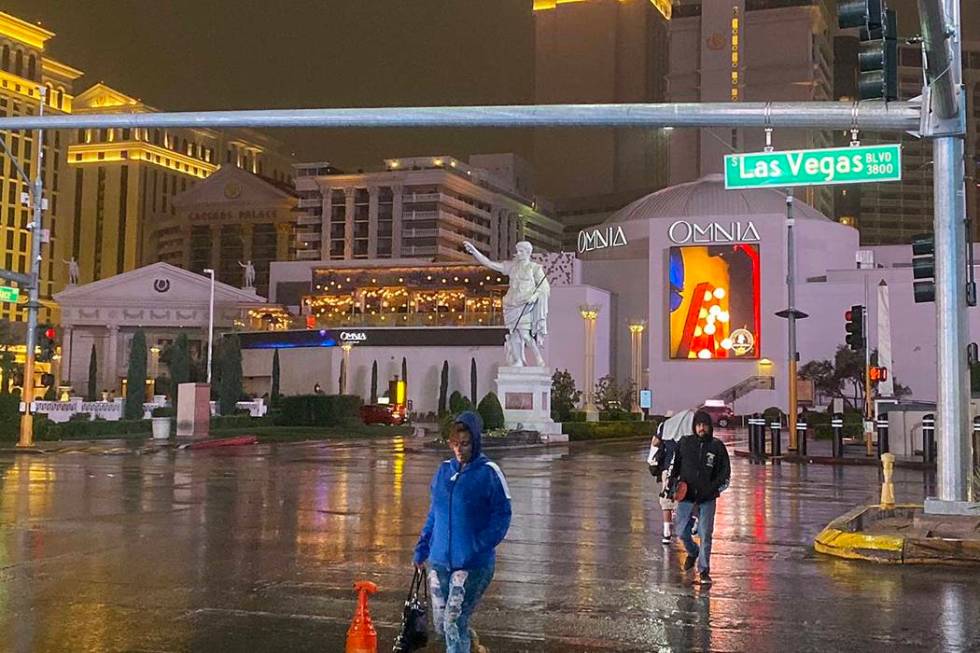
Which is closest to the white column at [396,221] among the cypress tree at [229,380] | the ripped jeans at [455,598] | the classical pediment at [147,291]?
the classical pediment at [147,291]

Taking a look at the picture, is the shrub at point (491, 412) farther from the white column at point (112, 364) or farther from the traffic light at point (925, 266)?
the white column at point (112, 364)

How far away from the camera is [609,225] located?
83.2 m

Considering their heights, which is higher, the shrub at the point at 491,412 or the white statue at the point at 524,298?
the white statue at the point at 524,298

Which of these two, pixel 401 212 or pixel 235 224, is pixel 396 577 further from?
pixel 235 224

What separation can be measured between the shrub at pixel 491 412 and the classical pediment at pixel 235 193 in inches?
4552

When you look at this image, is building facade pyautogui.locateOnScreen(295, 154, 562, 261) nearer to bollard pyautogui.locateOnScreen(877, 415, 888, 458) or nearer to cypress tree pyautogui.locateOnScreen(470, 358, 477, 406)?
cypress tree pyautogui.locateOnScreen(470, 358, 477, 406)

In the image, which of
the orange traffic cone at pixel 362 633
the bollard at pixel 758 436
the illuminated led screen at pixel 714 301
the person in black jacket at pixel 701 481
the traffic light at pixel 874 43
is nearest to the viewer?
the orange traffic cone at pixel 362 633

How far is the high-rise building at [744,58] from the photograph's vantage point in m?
157

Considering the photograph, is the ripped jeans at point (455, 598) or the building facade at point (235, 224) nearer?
the ripped jeans at point (455, 598)

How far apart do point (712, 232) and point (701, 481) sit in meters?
66.4

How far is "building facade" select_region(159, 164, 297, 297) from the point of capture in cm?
14950

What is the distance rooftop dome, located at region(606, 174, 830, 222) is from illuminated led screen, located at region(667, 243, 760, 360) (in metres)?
3.99

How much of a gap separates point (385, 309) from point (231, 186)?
195ft

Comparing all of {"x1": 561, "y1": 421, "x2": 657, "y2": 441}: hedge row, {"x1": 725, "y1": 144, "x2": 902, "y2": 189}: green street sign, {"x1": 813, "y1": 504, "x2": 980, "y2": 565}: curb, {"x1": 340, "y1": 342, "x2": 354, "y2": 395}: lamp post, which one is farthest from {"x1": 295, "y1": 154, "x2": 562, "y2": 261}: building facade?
{"x1": 813, "y1": 504, "x2": 980, "y2": 565}: curb
